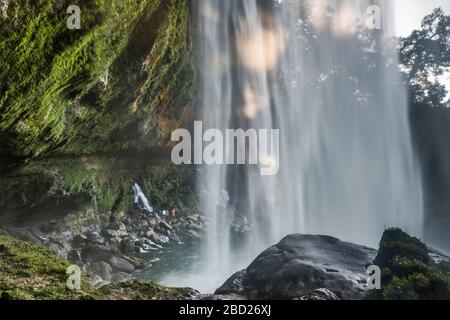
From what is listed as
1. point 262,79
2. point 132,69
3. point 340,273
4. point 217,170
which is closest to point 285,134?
point 262,79

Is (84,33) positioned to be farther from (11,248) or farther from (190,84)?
(190,84)

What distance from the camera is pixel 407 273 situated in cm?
971

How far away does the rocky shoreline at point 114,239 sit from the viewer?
16562 millimetres

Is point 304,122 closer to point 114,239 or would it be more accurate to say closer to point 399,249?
point 114,239

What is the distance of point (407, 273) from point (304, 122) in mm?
28234

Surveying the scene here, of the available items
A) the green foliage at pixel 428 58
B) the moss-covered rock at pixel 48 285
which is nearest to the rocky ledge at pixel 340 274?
the moss-covered rock at pixel 48 285

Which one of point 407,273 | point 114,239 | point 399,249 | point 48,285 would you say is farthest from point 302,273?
point 114,239

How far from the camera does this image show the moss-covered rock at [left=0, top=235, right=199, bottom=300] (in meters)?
7.33

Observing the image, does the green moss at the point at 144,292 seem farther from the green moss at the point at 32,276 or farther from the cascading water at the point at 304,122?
the cascading water at the point at 304,122

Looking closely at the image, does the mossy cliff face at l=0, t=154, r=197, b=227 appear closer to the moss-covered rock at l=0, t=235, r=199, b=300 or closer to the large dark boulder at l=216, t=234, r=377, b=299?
the moss-covered rock at l=0, t=235, r=199, b=300

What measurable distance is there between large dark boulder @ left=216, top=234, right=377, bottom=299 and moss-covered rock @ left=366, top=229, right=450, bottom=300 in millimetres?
935

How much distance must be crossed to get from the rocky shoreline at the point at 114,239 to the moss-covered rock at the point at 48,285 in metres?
2.95

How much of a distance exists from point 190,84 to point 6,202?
13.8 meters

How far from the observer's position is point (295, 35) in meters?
30.7
